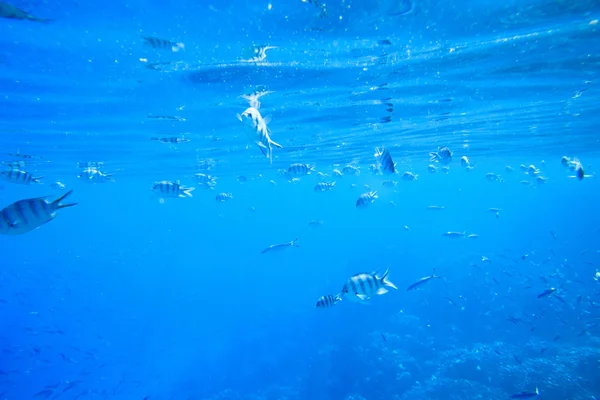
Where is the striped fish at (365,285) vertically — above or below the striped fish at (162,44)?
below

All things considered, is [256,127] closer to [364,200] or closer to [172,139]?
[364,200]

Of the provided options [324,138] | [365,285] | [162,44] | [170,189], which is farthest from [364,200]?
[324,138]

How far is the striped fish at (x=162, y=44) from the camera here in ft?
29.1

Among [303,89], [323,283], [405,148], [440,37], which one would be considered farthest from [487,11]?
[323,283]

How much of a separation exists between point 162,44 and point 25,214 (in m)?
6.62

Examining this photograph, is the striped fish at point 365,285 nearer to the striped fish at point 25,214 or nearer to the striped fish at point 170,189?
the striped fish at point 25,214

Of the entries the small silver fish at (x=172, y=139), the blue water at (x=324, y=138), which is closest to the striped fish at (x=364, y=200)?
the blue water at (x=324, y=138)

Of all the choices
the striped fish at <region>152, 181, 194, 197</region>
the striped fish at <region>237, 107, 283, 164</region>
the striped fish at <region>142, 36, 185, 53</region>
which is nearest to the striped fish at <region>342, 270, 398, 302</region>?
the striped fish at <region>237, 107, 283, 164</region>

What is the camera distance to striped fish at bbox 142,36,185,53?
888 cm

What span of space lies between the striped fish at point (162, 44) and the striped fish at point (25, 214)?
6.20 meters

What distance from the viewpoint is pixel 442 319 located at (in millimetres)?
26281

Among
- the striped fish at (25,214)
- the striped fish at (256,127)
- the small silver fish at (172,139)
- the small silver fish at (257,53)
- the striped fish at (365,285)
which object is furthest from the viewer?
the small silver fish at (172,139)

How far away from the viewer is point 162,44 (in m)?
9.18

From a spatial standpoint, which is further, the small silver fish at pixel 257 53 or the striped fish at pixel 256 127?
the small silver fish at pixel 257 53
